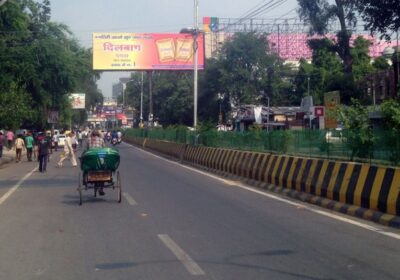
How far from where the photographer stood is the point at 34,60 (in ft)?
164

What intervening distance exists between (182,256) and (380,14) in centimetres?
1936

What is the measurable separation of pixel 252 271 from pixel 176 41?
50171mm

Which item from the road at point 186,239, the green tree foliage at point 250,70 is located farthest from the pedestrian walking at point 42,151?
the green tree foliage at point 250,70

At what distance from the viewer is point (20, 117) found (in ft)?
144

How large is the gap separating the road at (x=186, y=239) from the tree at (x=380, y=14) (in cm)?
1150

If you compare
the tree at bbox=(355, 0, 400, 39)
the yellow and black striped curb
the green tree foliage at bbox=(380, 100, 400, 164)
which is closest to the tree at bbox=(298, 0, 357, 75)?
the tree at bbox=(355, 0, 400, 39)

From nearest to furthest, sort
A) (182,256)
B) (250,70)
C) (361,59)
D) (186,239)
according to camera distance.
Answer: (182,256) < (186,239) < (361,59) < (250,70)

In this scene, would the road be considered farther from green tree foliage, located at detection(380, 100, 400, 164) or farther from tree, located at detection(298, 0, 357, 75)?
tree, located at detection(298, 0, 357, 75)

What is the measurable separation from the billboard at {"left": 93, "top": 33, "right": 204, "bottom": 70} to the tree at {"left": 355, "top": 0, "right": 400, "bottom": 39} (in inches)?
1211

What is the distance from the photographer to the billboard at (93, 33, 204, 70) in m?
56.7

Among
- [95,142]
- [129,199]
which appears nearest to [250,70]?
[95,142]

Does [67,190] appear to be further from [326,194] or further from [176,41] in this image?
[176,41]

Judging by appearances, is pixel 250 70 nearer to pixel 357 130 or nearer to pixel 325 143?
pixel 325 143

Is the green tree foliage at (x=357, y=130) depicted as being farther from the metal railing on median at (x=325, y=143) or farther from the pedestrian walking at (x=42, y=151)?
the pedestrian walking at (x=42, y=151)
